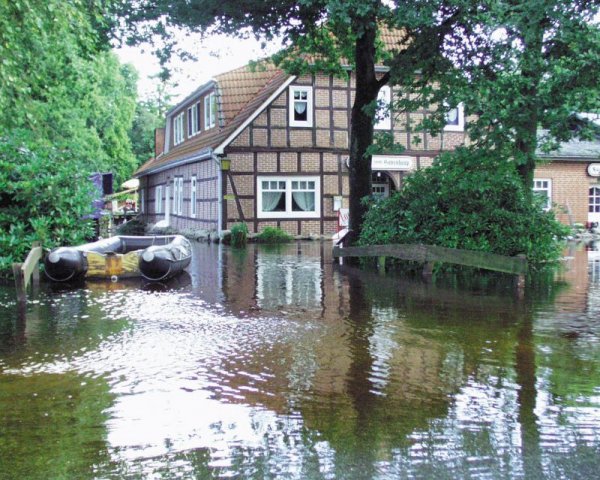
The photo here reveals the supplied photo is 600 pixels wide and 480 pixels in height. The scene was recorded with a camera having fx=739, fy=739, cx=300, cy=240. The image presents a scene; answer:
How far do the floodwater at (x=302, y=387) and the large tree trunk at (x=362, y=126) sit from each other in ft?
21.7

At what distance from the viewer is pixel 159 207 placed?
39.1m

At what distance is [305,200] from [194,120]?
8.49m

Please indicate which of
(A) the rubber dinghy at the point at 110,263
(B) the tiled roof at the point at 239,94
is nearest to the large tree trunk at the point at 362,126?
(A) the rubber dinghy at the point at 110,263

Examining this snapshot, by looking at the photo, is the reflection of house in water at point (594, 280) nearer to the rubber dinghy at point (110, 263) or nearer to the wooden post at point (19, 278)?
the rubber dinghy at point (110, 263)

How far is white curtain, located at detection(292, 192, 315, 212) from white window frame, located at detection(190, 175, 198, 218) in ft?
16.2

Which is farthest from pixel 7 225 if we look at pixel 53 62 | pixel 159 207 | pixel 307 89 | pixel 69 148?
pixel 159 207

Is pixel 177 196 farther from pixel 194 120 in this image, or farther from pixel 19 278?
pixel 19 278

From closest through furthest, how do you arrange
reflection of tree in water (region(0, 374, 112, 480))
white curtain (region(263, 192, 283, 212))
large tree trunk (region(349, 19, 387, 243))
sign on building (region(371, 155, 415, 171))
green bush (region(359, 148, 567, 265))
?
reflection of tree in water (region(0, 374, 112, 480)), green bush (region(359, 148, 567, 265)), large tree trunk (region(349, 19, 387, 243)), white curtain (region(263, 192, 283, 212)), sign on building (region(371, 155, 415, 171))

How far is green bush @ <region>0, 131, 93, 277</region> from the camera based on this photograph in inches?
534

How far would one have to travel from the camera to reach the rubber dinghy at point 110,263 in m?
13.2

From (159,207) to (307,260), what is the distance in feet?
71.7

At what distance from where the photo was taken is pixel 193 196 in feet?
103

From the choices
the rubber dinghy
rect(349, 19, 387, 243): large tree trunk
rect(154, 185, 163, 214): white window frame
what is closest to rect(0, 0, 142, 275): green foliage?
the rubber dinghy

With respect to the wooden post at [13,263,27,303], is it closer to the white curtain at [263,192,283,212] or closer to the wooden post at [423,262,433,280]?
the wooden post at [423,262,433,280]
